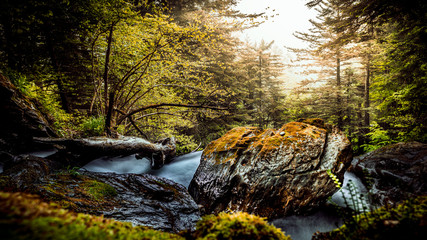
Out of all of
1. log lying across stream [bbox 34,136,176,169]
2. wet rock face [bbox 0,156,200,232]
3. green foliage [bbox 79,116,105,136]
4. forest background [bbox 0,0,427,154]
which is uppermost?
forest background [bbox 0,0,427,154]

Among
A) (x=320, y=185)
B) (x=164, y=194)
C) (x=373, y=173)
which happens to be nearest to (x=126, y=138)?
(x=164, y=194)

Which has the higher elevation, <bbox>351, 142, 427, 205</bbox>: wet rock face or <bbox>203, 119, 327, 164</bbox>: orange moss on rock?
<bbox>203, 119, 327, 164</bbox>: orange moss on rock

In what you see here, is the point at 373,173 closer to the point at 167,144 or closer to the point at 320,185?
the point at 320,185

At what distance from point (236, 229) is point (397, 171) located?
22.6ft

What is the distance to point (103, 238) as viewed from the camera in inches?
36.4

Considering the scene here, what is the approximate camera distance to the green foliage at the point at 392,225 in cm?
112

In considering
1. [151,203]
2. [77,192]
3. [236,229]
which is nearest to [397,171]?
[236,229]

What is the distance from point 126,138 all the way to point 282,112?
12.7 meters

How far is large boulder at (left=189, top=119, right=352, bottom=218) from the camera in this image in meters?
4.05

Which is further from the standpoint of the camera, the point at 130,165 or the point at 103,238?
the point at 130,165

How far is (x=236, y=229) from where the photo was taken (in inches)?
53.4

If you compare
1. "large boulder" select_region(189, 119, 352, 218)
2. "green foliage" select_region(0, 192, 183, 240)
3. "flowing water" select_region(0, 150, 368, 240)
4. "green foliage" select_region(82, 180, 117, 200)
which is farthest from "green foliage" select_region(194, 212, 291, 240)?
"green foliage" select_region(82, 180, 117, 200)

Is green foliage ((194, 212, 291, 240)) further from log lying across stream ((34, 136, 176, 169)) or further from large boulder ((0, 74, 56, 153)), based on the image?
large boulder ((0, 74, 56, 153))

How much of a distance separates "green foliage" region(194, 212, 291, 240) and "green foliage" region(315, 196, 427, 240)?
26.0 inches
